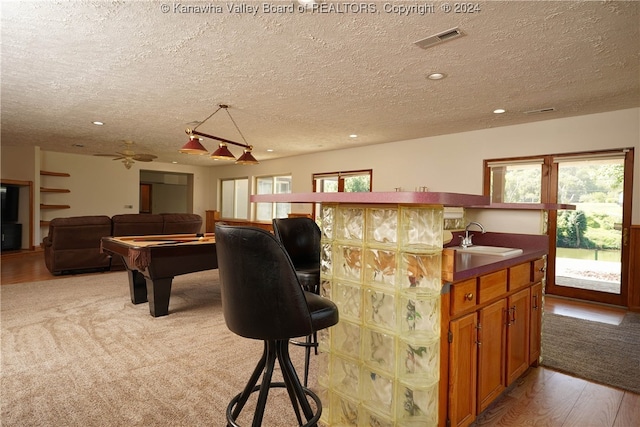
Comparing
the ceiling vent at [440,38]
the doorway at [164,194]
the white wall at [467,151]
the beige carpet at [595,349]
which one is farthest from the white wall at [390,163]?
the ceiling vent at [440,38]

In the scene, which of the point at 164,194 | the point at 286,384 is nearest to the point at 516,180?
the point at 286,384

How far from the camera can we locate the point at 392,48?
2520 millimetres

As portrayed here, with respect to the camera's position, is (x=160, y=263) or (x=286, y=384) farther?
(x=160, y=263)

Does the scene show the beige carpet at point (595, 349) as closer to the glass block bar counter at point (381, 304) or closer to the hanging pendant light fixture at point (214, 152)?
the glass block bar counter at point (381, 304)

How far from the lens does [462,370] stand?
1.56 metres

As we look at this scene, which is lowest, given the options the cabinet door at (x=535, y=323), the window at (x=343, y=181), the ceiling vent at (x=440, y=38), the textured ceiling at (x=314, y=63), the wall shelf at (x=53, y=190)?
the cabinet door at (x=535, y=323)

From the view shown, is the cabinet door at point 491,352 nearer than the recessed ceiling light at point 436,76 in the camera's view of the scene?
Yes

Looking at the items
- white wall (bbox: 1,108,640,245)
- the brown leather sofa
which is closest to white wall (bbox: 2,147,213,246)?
white wall (bbox: 1,108,640,245)

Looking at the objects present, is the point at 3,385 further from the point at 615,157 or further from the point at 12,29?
the point at 615,157

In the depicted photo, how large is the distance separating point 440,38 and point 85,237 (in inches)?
218

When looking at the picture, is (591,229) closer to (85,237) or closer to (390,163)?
(390,163)

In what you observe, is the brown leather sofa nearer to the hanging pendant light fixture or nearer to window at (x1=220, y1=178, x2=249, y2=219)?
the hanging pendant light fixture

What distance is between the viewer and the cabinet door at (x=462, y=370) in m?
1.48

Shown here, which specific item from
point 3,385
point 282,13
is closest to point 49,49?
point 282,13
